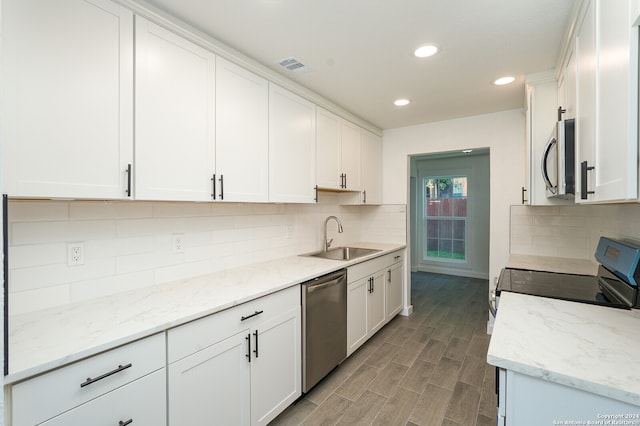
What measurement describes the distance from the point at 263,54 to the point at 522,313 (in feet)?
6.92

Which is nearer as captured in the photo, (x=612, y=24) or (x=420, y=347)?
(x=612, y=24)

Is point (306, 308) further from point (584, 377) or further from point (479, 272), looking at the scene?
point (479, 272)

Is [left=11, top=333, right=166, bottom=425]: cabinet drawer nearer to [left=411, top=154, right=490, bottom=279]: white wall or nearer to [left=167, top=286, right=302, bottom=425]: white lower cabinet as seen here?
[left=167, top=286, right=302, bottom=425]: white lower cabinet

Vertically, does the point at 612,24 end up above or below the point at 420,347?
above

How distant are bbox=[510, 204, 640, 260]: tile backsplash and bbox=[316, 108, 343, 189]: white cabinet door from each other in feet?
6.24

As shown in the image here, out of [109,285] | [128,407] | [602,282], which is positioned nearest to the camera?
[128,407]

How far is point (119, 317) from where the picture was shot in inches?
52.2

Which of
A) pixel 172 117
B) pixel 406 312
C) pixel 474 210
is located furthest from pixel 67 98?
pixel 474 210

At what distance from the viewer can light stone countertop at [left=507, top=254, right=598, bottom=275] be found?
2342mm

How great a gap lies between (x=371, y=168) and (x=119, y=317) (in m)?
3.01

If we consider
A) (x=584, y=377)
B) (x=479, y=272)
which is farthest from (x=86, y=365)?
(x=479, y=272)

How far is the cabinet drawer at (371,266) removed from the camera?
268 centimetres

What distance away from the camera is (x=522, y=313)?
1401 millimetres

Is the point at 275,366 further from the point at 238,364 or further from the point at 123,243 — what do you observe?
the point at 123,243
